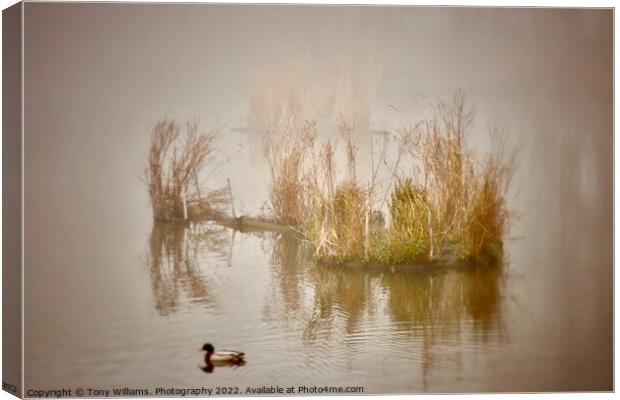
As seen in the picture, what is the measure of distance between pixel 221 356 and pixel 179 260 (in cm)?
60

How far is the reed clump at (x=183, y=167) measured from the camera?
4.75 metres

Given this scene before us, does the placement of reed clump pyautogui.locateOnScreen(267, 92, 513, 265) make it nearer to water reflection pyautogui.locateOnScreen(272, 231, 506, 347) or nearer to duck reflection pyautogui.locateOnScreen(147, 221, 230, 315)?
water reflection pyautogui.locateOnScreen(272, 231, 506, 347)

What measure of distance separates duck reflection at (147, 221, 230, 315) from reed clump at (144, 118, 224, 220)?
4.7 inches

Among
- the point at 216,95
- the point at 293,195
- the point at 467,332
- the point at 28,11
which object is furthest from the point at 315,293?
the point at 28,11

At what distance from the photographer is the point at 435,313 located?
15.7 ft

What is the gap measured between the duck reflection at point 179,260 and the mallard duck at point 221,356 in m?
0.28

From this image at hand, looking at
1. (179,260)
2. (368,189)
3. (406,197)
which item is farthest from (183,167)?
(406,197)

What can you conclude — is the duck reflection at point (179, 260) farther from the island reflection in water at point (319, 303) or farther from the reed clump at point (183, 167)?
the reed clump at point (183, 167)

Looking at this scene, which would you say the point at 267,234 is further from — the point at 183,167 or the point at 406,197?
the point at 406,197

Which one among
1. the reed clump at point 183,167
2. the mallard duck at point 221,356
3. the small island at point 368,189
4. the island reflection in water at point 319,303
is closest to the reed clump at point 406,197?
the small island at point 368,189

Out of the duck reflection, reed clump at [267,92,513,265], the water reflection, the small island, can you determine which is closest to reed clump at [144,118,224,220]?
the small island

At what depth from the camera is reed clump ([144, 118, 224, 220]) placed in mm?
4746

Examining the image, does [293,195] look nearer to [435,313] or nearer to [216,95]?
[216,95]

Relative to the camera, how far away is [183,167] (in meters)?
4.75
